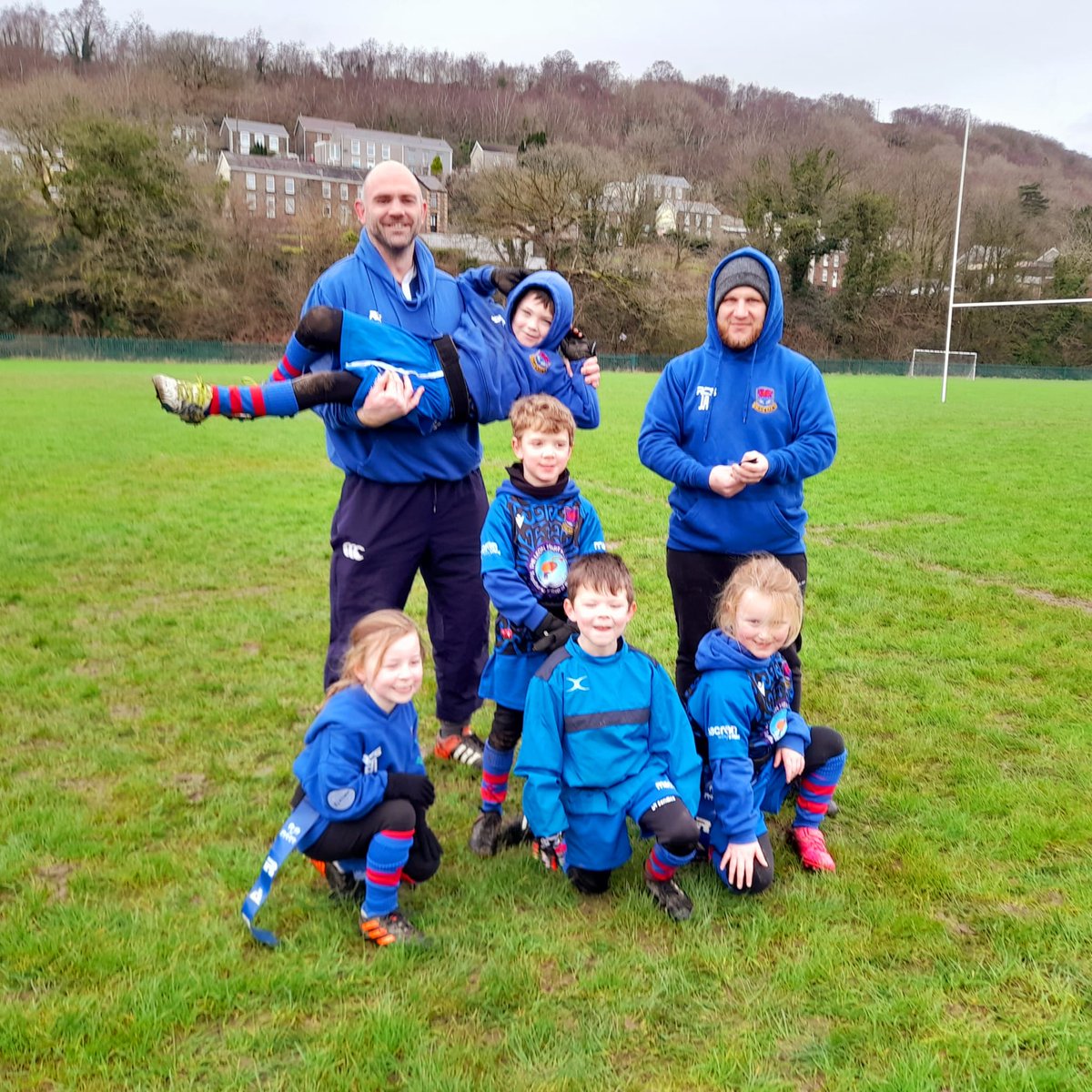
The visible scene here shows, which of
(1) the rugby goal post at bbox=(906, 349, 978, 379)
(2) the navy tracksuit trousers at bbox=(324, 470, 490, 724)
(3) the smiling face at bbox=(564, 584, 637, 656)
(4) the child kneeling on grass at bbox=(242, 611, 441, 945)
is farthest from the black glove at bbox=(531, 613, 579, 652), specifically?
(1) the rugby goal post at bbox=(906, 349, 978, 379)

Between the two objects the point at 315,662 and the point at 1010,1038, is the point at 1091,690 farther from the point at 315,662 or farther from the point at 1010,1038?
the point at 315,662

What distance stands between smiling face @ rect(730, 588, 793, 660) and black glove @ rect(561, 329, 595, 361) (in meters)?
1.38

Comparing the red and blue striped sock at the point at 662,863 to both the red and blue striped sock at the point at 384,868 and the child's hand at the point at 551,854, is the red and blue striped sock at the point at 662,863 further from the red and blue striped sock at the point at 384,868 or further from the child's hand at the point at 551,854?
the red and blue striped sock at the point at 384,868

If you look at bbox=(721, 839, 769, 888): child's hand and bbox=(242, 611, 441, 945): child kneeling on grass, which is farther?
bbox=(721, 839, 769, 888): child's hand

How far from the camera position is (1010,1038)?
262 cm

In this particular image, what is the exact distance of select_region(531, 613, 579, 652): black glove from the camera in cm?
332

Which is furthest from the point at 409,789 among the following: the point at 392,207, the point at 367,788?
the point at 392,207

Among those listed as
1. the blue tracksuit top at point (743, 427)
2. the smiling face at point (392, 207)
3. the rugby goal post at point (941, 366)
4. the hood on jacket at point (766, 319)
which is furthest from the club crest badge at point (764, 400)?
the rugby goal post at point (941, 366)

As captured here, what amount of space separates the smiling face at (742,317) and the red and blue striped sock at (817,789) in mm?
1693

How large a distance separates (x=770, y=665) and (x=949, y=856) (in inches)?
41.1

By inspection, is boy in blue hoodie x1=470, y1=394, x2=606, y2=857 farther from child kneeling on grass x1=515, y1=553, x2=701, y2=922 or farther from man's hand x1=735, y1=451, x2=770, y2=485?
man's hand x1=735, y1=451, x2=770, y2=485

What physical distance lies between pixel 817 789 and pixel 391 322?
97.7 inches

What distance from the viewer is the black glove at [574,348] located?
4.09 metres

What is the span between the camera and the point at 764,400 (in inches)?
152
